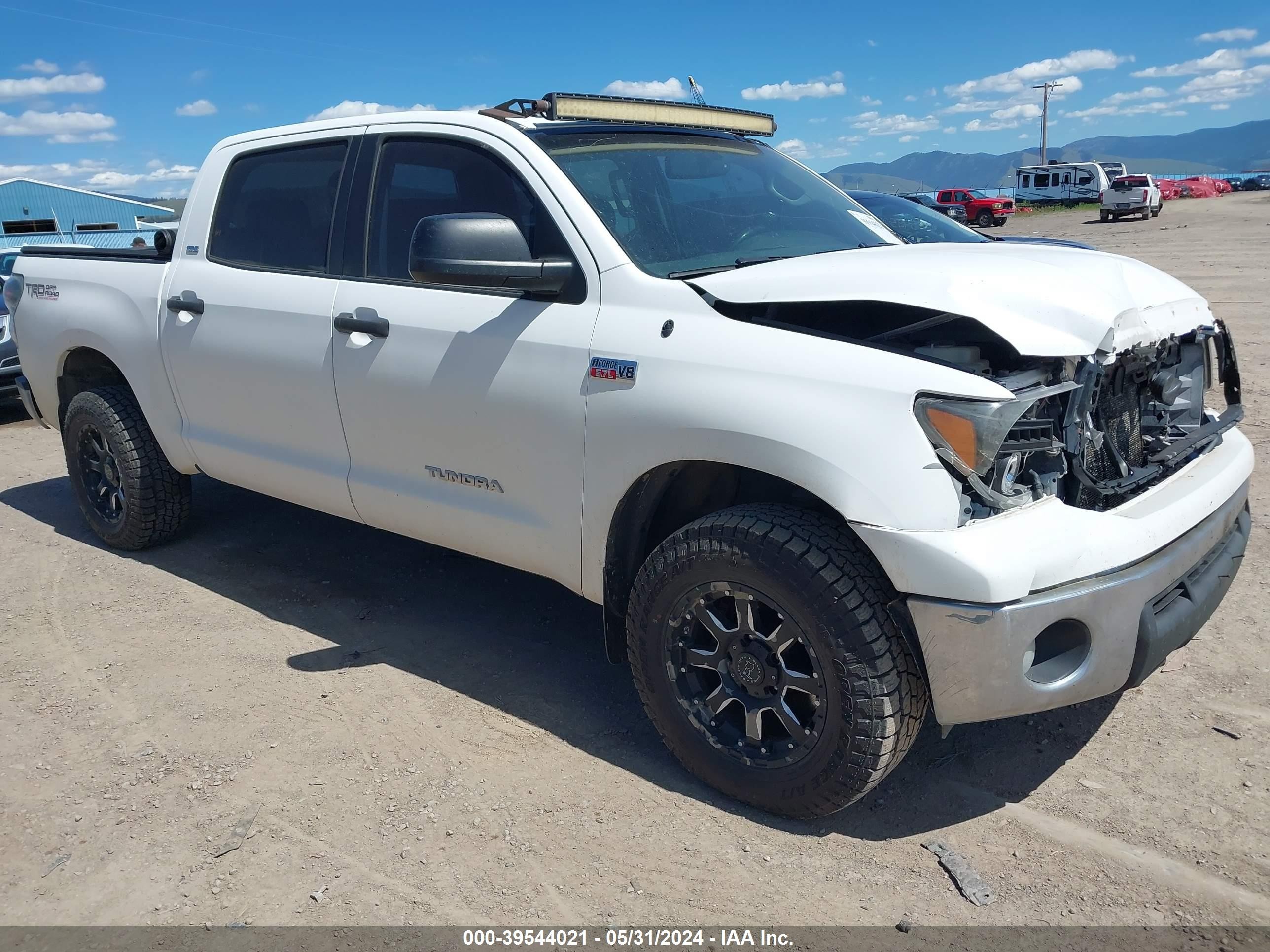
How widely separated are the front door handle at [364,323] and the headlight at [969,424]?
6.50 feet

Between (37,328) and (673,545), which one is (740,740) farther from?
(37,328)

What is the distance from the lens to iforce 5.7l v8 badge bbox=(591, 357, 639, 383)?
292cm

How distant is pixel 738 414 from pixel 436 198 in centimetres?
163

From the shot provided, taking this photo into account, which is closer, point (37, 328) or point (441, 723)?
point (441, 723)

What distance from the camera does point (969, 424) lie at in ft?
8.00

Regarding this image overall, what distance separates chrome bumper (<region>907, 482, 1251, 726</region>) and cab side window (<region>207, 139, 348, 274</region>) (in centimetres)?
276

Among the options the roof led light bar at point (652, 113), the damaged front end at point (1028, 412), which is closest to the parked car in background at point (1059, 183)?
the roof led light bar at point (652, 113)

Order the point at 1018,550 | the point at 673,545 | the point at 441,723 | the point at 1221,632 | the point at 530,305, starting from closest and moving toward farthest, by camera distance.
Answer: the point at 1018,550, the point at 673,545, the point at 530,305, the point at 441,723, the point at 1221,632

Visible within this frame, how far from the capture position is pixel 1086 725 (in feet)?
10.9

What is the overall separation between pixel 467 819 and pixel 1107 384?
7.51ft

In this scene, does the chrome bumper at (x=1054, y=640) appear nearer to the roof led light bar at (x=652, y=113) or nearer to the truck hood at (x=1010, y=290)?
the truck hood at (x=1010, y=290)

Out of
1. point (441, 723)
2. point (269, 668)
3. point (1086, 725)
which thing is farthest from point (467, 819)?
point (1086, 725)

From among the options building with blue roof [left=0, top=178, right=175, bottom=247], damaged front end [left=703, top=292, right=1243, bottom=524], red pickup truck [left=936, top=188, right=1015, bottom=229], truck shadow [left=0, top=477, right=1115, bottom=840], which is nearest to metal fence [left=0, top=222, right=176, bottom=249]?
building with blue roof [left=0, top=178, right=175, bottom=247]

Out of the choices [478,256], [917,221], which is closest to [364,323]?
[478,256]
